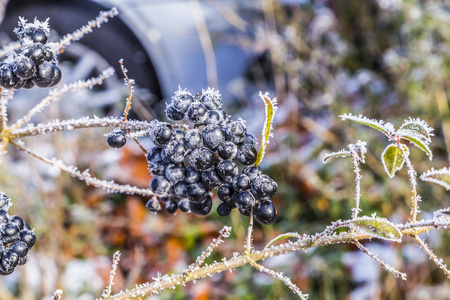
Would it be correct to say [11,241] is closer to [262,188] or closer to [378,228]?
[262,188]

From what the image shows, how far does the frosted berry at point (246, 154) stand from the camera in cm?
66

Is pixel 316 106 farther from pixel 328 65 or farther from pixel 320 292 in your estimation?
pixel 320 292

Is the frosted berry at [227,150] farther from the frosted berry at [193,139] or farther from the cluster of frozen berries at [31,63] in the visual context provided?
the cluster of frozen berries at [31,63]

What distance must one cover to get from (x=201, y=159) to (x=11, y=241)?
306 millimetres

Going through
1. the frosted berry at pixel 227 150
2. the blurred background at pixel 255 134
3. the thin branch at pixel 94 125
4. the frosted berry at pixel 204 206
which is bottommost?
the frosted berry at pixel 204 206

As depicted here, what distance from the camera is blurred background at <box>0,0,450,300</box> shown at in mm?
1965

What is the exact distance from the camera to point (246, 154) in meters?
0.66

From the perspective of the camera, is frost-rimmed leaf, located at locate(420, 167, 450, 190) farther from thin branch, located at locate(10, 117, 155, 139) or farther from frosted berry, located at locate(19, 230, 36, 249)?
frosted berry, located at locate(19, 230, 36, 249)

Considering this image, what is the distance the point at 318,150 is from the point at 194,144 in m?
1.90

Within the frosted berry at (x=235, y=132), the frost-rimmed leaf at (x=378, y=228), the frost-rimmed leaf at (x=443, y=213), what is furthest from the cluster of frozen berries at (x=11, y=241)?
the frost-rimmed leaf at (x=443, y=213)

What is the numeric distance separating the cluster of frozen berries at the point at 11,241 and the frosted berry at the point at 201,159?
272 mm

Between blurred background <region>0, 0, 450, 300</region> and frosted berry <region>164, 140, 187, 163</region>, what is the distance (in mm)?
1270

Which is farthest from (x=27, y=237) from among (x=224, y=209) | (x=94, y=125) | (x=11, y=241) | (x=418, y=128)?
(x=418, y=128)

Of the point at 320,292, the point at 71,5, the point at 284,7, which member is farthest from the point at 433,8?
the point at 71,5
